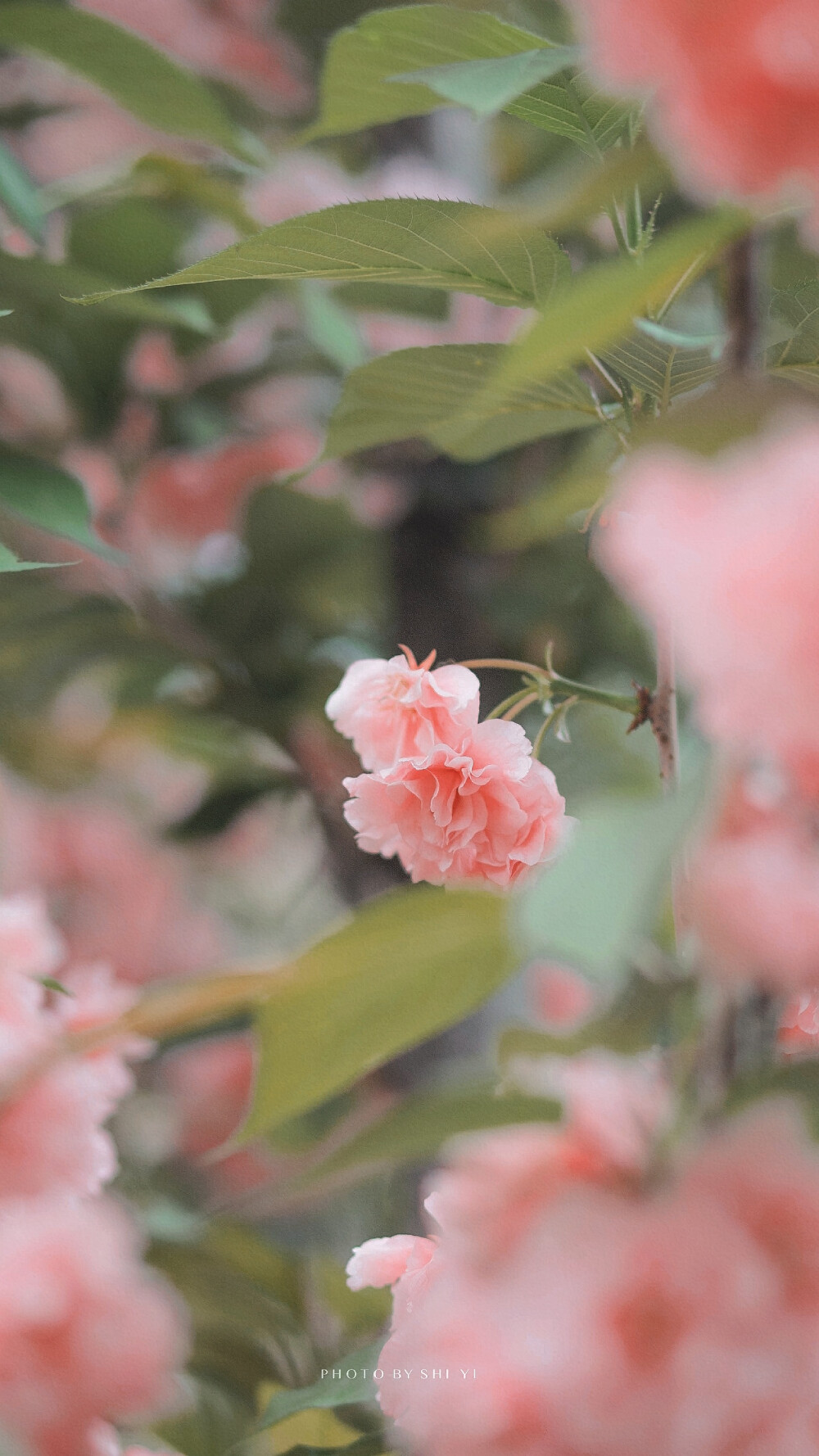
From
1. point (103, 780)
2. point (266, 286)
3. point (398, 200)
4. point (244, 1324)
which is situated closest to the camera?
point (398, 200)

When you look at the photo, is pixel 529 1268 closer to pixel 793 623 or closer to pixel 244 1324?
pixel 793 623

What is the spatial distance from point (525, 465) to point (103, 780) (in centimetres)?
52

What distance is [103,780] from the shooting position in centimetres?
114

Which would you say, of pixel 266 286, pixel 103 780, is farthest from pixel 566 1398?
pixel 103 780

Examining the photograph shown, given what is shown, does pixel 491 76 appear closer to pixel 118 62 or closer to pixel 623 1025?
pixel 623 1025

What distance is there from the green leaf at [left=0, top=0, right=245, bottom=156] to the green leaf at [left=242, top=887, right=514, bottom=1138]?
49cm

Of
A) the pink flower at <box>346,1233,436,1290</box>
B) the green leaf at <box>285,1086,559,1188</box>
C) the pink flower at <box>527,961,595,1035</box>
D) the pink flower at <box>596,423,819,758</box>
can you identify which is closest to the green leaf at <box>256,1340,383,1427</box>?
the pink flower at <box>346,1233,436,1290</box>

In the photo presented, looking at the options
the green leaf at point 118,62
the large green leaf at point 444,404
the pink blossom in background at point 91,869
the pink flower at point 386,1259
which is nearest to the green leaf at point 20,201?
the green leaf at point 118,62

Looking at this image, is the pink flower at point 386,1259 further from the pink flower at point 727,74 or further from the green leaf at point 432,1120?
the pink flower at point 727,74

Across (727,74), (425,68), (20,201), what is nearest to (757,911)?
(727,74)

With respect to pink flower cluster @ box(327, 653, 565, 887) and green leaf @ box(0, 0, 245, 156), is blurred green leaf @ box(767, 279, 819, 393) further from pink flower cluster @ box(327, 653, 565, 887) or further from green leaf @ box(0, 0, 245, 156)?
green leaf @ box(0, 0, 245, 156)

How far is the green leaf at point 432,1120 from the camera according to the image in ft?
0.72

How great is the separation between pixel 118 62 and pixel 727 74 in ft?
1.50

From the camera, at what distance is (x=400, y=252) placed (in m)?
0.30
